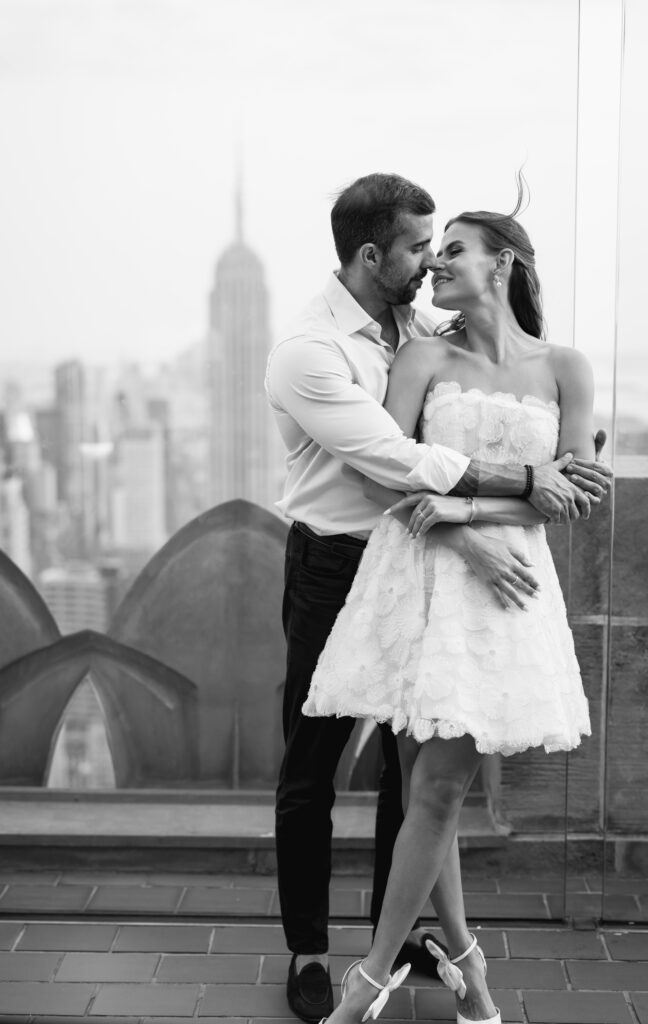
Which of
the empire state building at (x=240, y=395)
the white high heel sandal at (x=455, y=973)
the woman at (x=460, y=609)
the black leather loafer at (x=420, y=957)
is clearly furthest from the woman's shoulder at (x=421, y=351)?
the black leather loafer at (x=420, y=957)

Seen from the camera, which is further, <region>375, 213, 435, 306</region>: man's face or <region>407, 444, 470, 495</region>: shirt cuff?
<region>375, 213, 435, 306</region>: man's face

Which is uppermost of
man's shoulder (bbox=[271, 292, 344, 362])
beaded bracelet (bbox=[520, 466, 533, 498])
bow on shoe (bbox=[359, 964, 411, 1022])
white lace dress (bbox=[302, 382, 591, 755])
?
man's shoulder (bbox=[271, 292, 344, 362])

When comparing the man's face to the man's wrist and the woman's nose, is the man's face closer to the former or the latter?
the woman's nose

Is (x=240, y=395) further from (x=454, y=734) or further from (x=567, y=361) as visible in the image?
(x=454, y=734)

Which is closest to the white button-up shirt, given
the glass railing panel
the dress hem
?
the dress hem

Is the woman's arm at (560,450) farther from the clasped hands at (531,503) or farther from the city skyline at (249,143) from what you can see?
the city skyline at (249,143)

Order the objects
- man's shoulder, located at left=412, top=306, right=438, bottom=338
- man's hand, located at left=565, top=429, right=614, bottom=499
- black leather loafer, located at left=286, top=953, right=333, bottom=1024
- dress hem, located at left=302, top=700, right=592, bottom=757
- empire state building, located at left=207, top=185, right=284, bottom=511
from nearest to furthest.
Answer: dress hem, located at left=302, top=700, right=592, bottom=757, man's hand, located at left=565, top=429, right=614, bottom=499, black leather loafer, located at left=286, top=953, right=333, bottom=1024, man's shoulder, located at left=412, top=306, right=438, bottom=338, empire state building, located at left=207, top=185, right=284, bottom=511

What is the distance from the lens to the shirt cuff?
2422 mm

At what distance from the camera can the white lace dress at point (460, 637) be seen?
7.82ft

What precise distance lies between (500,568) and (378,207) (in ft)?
2.63

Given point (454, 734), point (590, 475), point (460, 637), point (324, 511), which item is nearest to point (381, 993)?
point (454, 734)

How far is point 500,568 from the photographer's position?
2.40m

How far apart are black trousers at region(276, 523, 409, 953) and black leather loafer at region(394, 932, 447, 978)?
235 mm

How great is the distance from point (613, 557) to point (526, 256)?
1005mm
